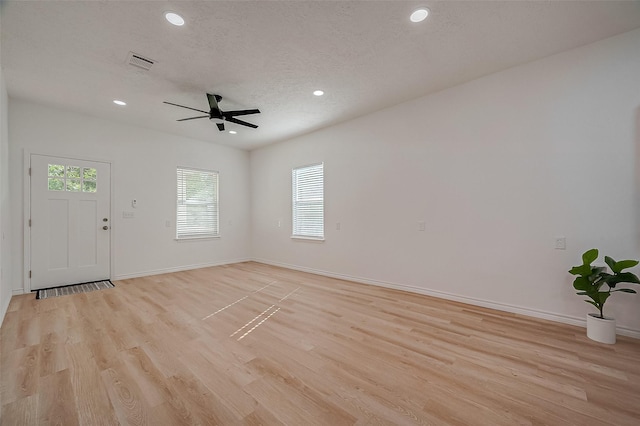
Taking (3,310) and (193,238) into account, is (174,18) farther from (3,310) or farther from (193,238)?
(193,238)

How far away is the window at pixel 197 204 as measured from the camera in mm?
5816

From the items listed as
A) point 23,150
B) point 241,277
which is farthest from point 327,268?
point 23,150

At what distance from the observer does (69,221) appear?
4414 millimetres

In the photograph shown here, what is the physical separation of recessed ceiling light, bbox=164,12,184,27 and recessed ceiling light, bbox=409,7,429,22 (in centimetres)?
209

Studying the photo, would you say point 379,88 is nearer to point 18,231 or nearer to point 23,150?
point 23,150

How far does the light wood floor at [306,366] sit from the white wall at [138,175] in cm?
167

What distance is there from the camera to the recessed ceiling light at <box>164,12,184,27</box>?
2.30 metres

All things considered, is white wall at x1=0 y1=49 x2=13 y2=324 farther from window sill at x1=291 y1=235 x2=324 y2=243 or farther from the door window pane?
window sill at x1=291 y1=235 x2=324 y2=243

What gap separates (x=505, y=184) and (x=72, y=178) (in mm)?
6662

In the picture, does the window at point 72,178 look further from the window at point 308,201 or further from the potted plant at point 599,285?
the potted plant at point 599,285

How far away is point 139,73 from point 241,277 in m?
3.57

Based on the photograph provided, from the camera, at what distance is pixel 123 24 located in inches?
95.5

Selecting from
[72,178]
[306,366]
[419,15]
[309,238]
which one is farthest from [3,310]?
[419,15]

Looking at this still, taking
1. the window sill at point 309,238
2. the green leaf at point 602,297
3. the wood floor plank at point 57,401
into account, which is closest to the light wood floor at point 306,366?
the wood floor plank at point 57,401
